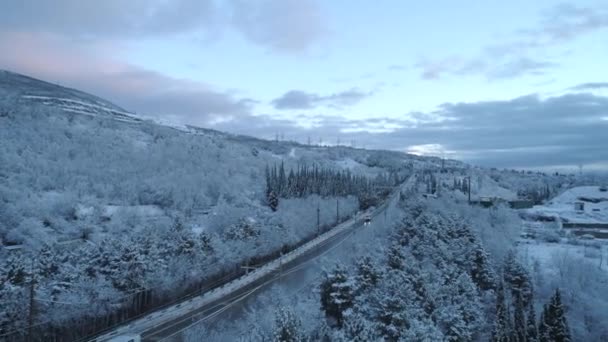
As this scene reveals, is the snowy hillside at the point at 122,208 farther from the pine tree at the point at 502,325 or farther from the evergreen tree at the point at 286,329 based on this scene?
the pine tree at the point at 502,325

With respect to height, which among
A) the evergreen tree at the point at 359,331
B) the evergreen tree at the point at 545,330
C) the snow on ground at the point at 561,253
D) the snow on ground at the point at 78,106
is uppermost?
the snow on ground at the point at 78,106

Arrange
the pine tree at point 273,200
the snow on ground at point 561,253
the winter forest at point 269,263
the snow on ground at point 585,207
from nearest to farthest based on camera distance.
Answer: the winter forest at point 269,263 → the snow on ground at point 561,253 → the snow on ground at point 585,207 → the pine tree at point 273,200

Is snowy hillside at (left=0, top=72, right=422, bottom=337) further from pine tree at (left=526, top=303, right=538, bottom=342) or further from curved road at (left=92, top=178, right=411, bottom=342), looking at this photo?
pine tree at (left=526, top=303, right=538, bottom=342)

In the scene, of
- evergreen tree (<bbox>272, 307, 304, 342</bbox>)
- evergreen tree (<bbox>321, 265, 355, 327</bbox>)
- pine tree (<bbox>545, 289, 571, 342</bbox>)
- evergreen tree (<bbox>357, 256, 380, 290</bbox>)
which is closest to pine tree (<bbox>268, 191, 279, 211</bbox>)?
evergreen tree (<bbox>357, 256, 380, 290</bbox>)

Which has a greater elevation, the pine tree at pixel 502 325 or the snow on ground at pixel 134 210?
the snow on ground at pixel 134 210

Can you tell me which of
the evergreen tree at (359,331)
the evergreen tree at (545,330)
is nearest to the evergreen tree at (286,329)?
the evergreen tree at (359,331)

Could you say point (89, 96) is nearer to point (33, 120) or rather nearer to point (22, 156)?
point (33, 120)
